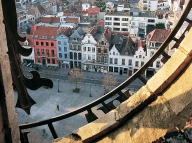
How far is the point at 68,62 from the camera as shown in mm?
29906

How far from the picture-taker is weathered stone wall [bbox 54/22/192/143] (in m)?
1.74

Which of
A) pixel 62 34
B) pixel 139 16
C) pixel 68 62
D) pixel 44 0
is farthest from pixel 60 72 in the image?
pixel 44 0

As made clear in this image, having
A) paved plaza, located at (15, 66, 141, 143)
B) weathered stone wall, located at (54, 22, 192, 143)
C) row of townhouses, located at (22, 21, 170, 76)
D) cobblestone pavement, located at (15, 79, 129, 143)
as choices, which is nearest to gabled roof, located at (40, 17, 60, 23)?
row of townhouses, located at (22, 21, 170, 76)

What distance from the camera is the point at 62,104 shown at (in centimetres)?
2156

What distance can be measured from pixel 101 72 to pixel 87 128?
26585 mm

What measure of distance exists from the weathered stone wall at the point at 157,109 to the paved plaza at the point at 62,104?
50.4 feet

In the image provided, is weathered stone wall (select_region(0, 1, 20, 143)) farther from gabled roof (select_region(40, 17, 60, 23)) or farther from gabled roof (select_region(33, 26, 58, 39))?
gabled roof (select_region(40, 17, 60, 23))

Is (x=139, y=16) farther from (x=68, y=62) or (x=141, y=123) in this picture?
(x=141, y=123)

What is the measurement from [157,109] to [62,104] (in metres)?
20.0

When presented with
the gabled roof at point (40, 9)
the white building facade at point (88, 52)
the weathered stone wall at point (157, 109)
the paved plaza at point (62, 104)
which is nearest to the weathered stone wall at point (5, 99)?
the weathered stone wall at point (157, 109)

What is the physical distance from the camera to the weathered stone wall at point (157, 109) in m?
1.74

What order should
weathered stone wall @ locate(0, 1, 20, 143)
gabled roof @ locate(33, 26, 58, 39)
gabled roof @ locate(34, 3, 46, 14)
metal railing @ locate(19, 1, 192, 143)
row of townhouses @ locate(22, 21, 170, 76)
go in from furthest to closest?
gabled roof @ locate(34, 3, 46, 14) → gabled roof @ locate(33, 26, 58, 39) → row of townhouses @ locate(22, 21, 170, 76) → metal railing @ locate(19, 1, 192, 143) → weathered stone wall @ locate(0, 1, 20, 143)

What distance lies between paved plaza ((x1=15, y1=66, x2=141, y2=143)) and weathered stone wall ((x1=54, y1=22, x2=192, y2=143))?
1537 cm

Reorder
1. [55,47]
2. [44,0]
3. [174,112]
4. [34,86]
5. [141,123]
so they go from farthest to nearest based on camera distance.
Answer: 1. [44,0]
2. [55,47]
3. [34,86]
4. [141,123]
5. [174,112]
